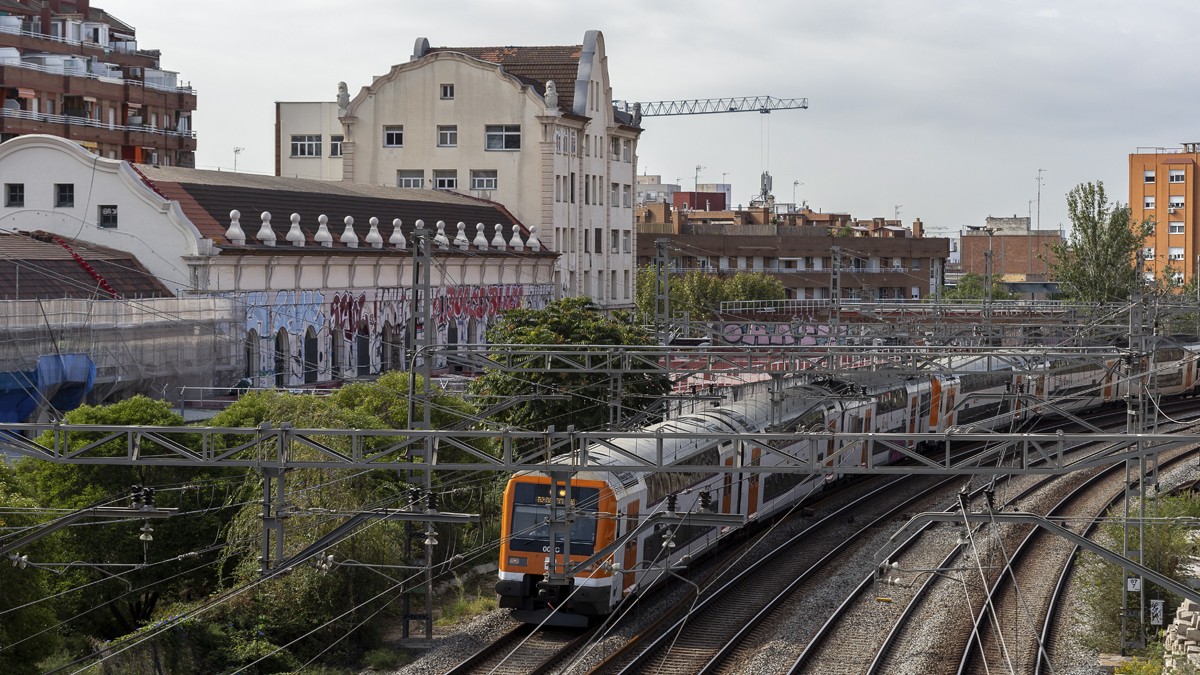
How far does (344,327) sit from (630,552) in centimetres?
2595

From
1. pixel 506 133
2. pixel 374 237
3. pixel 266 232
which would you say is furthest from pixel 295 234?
pixel 506 133

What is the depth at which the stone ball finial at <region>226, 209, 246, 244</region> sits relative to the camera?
4619 cm

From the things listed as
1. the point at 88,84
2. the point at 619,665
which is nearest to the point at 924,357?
the point at 619,665

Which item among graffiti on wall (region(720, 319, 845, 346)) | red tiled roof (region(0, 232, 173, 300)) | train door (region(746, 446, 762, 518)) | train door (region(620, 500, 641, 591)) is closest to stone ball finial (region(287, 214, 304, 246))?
red tiled roof (region(0, 232, 173, 300))

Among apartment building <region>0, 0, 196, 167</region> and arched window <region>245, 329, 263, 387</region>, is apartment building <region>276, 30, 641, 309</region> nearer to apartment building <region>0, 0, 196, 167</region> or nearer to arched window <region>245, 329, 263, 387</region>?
apartment building <region>0, 0, 196, 167</region>

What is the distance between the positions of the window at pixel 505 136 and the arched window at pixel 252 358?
88.6 ft

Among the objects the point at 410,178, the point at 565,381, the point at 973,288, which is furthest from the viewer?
the point at 973,288

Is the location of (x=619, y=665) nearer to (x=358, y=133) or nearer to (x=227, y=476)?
(x=227, y=476)

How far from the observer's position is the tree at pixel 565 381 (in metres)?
36.9

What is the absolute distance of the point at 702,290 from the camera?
95.7 meters

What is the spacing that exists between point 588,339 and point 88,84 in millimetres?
51822

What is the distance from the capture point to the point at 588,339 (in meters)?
40.2

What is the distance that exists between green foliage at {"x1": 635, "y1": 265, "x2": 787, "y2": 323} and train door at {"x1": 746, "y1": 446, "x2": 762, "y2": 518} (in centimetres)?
5482

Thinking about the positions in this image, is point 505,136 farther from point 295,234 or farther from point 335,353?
point 295,234
